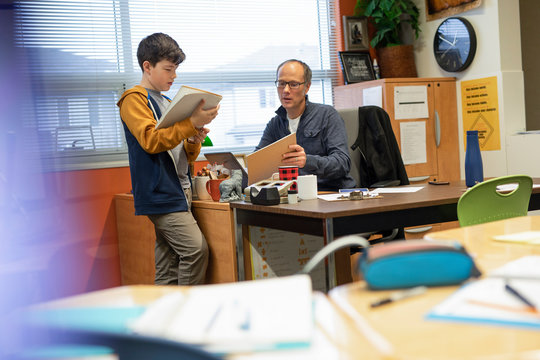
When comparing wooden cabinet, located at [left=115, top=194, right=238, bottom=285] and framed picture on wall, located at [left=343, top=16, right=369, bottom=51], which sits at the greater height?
framed picture on wall, located at [left=343, top=16, right=369, bottom=51]

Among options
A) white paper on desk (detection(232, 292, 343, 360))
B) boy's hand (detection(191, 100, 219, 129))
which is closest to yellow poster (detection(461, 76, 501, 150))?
boy's hand (detection(191, 100, 219, 129))

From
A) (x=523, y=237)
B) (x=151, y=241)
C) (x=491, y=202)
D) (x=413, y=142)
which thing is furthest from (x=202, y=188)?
(x=413, y=142)

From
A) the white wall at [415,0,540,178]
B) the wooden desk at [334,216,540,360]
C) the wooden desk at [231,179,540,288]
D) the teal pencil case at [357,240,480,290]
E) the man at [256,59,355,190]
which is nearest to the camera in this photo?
the wooden desk at [334,216,540,360]

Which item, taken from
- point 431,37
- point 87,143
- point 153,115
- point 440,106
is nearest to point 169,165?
point 153,115

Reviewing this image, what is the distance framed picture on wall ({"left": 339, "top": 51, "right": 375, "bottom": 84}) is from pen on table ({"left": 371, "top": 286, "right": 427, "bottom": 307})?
3533 mm

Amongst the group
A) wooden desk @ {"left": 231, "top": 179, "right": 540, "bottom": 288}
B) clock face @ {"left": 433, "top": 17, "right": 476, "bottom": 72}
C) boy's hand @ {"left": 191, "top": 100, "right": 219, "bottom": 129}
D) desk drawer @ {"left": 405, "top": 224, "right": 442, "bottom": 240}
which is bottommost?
desk drawer @ {"left": 405, "top": 224, "right": 442, "bottom": 240}

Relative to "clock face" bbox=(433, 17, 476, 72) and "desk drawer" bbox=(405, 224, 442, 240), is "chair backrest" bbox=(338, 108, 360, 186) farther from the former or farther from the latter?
"clock face" bbox=(433, 17, 476, 72)

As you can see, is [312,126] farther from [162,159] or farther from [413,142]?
[413,142]

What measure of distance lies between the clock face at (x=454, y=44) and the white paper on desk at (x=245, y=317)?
3.55 meters

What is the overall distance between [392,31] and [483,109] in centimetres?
96

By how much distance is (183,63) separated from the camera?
3791mm

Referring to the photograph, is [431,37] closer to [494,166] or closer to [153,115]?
[494,166]

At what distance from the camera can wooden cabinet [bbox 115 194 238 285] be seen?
2484mm

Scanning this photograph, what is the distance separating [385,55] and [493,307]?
3794mm
